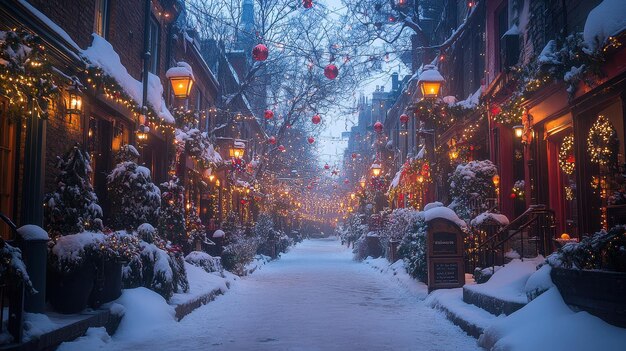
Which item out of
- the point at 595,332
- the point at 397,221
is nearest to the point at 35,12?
the point at 595,332

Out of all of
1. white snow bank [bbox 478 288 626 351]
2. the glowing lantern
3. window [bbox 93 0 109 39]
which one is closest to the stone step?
white snow bank [bbox 478 288 626 351]

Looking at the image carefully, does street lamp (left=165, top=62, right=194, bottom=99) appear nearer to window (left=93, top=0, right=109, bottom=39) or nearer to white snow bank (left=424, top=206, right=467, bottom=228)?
window (left=93, top=0, right=109, bottom=39)

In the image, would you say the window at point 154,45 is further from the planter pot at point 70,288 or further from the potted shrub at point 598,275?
the potted shrub at point 598,275

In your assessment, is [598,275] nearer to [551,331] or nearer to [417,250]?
[551,331]

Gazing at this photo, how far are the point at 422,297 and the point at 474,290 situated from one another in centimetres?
288

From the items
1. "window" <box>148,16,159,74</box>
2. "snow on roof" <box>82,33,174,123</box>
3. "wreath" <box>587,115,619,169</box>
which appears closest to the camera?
"wreath" <box>587,115,619,169</box>

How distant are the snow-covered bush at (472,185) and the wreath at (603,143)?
14.2 feet

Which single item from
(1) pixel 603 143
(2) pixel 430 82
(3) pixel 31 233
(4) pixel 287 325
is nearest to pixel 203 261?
(4) pixel 287 325

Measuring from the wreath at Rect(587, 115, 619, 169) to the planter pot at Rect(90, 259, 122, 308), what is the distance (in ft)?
28.3

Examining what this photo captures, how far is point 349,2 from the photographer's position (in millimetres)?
20016

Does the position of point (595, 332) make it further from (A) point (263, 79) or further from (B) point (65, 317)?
(A) point (263, 79)

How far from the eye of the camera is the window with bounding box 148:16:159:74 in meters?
17.0

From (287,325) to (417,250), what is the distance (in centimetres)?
637

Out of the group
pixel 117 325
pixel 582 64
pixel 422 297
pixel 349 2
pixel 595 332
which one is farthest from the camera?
pixel 349 2
